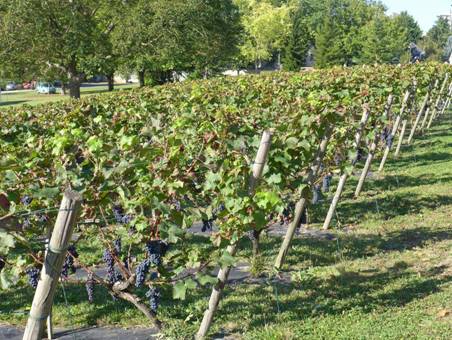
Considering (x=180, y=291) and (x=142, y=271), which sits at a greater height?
(x=180, y=291)

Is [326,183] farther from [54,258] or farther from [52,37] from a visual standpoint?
[52,37]

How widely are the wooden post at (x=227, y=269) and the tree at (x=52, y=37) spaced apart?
25.6 meters

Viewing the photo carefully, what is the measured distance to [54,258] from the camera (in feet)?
8.51

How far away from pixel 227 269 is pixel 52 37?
28.5 metres

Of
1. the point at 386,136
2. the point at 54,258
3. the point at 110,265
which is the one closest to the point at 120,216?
the point at 110,265

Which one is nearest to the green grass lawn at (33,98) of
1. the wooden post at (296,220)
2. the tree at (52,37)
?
the tree at (52,37)

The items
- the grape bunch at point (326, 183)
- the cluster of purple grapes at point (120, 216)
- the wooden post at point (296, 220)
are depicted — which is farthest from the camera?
the grape bunch at point (326, 183)

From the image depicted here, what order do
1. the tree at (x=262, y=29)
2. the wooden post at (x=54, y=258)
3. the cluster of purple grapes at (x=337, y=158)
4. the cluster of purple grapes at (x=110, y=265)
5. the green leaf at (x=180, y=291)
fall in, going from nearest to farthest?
the wooden post at (x=54, y=258), the green leaf at (x=180, y=291), the cluster of purple grapes at (x=110, y=265), the cluster of purple grapes at (x=337, y=158), the tree at (x=262, y=29)

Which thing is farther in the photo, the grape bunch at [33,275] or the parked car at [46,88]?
the parked car at [46,88]

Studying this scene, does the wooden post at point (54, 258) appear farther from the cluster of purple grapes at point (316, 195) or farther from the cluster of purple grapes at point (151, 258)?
the cluster of purple grapes at point (316, 195)

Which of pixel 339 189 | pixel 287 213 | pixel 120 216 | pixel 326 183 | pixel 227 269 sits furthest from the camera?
pixel 326 183

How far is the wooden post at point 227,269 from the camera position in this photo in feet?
14.2

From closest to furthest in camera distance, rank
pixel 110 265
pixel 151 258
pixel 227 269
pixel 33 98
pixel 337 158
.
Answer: pixel 151 258 → pixel 227 269 → pixel 110 265 → pixel 337 158 → pixel 33 98

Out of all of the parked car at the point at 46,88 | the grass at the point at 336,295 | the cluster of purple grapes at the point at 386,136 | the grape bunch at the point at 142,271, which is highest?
the cluster of purple grapes at the point at 386,136
